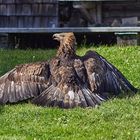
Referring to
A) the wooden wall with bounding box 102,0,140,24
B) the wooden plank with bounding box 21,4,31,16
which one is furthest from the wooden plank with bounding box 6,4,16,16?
the wooden wall with bounding box 102,0,140,24

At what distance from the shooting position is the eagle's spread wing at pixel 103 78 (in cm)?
732

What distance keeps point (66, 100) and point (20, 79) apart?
2.58 ft

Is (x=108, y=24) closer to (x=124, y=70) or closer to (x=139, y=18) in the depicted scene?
(x=139, y=18)

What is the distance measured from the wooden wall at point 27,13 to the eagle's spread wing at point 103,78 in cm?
625

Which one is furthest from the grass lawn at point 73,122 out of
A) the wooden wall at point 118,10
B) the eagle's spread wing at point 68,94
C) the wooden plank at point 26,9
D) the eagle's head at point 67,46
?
the wooden plank at point 26,9

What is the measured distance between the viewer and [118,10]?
13.8 meters

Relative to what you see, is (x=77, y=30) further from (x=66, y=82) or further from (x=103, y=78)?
(x=66, y=82)

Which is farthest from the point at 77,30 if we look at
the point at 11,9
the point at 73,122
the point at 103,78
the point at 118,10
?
the point at 73,122

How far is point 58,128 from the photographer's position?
6289 millimetres

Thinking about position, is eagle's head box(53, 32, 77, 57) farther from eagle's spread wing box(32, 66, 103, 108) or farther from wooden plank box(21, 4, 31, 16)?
wooden plank box(21, 4, 31, 16)

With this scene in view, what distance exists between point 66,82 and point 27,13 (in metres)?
7.05

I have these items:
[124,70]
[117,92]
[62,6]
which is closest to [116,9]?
[62,6]

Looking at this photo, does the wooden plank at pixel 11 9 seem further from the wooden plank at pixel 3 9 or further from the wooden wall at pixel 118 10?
the wooden wall at pixel 118 10

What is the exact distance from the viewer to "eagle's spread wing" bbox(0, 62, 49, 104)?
7414mm
